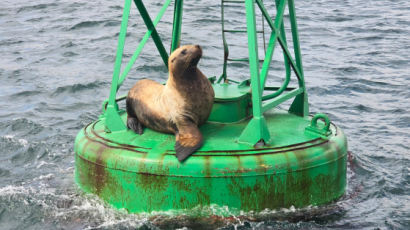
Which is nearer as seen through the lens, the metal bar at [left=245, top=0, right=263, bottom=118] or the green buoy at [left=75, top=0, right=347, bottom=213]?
the green buoy at [left=75, top=0, right=347, bottom=213]

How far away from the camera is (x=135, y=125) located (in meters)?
6.08

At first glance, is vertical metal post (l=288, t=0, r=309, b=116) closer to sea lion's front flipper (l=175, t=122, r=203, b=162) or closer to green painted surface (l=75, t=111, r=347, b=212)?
green painted surface (l=75, t=111, r=347, b=212)

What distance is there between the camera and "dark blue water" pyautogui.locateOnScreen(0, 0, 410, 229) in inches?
233

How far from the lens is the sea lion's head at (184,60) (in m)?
5.42

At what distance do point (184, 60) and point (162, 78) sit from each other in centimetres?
663

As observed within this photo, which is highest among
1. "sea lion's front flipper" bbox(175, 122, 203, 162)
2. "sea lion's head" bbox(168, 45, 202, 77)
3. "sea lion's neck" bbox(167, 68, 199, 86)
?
"sea lion's head" bbox(168, 45, 202, 77)

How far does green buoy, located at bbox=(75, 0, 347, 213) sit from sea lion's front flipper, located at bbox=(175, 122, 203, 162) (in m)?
0.06

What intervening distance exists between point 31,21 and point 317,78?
898cm

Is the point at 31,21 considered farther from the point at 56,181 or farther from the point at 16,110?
the point at 56,181

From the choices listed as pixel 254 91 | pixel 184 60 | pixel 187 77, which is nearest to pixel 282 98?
pixel 254 91

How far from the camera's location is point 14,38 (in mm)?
15703

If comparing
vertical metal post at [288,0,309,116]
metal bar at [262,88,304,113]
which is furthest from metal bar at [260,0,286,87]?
vertical metal post at [288,0,309,116]

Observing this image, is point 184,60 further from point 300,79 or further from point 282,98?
point 300,79

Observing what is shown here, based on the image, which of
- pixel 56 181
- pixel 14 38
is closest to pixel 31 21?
pixel 14 38
